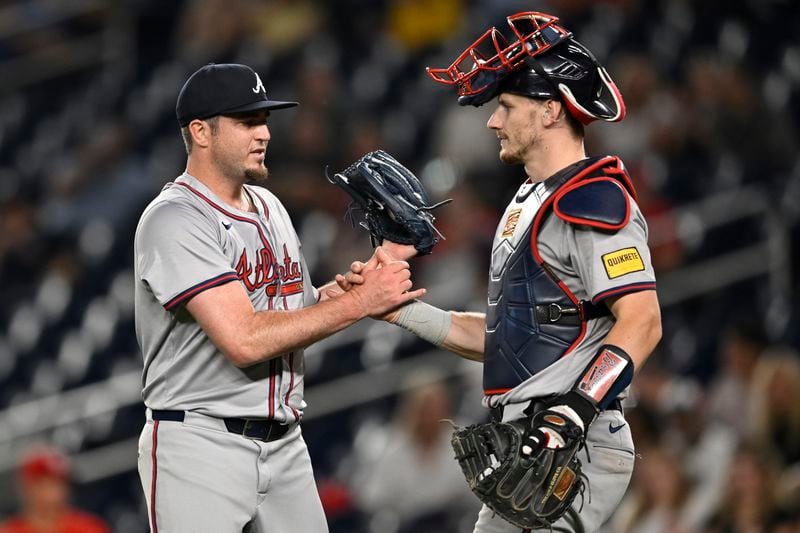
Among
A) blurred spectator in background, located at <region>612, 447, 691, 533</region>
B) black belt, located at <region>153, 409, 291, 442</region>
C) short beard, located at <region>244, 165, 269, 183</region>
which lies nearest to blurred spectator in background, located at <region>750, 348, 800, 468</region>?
blurred spectator in background, located at <region>612, 447, 691, 533</region>

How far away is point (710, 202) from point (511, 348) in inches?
155

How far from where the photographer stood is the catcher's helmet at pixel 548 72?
3.50 metres

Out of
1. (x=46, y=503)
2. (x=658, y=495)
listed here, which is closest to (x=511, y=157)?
(x=658, y=495)

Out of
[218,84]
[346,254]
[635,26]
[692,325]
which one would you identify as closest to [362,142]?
[346,254]

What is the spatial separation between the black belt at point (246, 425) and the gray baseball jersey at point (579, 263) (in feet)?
2.16

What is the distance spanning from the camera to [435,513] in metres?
6.26

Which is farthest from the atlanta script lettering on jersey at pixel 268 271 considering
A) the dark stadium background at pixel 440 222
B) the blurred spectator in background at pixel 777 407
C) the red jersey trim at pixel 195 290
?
the blurred spectator in background at pixel 777 407

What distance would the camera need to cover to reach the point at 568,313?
342 centimetres

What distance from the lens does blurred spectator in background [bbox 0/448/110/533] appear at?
5617 millimetres

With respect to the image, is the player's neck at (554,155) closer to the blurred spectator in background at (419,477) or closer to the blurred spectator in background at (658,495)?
the blurred spectator in background at (658,495)

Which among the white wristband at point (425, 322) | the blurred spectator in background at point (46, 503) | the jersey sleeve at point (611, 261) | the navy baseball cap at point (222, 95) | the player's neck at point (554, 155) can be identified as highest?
the navy baseball cap at point (222, 95)

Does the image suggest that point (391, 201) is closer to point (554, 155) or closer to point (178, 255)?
point (554, 155)

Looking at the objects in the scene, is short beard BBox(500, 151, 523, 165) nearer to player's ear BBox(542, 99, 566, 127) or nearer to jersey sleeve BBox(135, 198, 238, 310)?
player's ear BBox(542, 99, 566, 127)

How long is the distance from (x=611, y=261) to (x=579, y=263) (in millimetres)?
102
